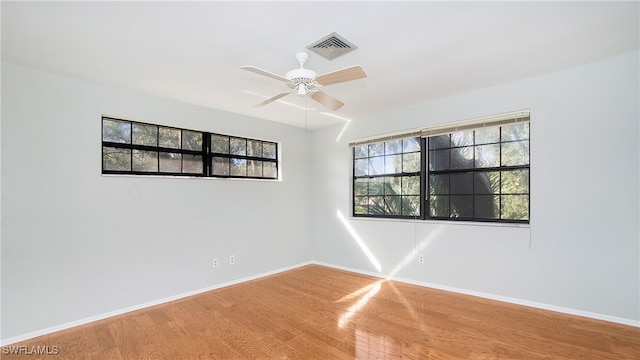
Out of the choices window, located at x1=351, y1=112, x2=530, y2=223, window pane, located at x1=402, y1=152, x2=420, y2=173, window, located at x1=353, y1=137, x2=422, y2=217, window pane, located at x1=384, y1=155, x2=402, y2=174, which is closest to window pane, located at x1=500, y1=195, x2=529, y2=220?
window, located at x1=351, y1=112, x2=530, y2=223

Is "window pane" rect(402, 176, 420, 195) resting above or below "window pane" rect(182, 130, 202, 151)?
below

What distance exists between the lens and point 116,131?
134 inches

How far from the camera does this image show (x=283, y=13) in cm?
203

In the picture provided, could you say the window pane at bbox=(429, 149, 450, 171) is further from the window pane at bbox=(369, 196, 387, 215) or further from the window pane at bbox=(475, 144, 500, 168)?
the window pane at bbox=(369, 196, 387, 215)

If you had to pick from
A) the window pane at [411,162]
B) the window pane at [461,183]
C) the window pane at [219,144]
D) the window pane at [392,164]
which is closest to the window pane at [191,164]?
the window pane at [219,144]

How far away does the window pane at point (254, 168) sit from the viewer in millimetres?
4725

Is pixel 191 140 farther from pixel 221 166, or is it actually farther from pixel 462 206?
pixel 462 206

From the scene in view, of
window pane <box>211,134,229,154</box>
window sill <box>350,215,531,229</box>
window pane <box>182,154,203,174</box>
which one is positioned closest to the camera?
window sill <box>350,215,531,229</box>

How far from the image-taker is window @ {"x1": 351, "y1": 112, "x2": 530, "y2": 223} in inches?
138

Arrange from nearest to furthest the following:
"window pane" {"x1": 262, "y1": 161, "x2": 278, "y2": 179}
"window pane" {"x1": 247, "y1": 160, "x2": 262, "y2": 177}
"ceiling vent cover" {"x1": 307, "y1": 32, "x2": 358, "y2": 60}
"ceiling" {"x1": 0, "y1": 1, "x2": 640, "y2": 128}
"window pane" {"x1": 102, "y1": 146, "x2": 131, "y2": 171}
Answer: "ceiling" {"x1": 0, "y1": 1, "x2": 640, "y2": 128}, "ceiling vent cover" {"x1": 307, "y1": 32, "x2": 358, "y2": 60}, "window pane" {"x1": 102, "y1": 146, "x2": 131, "y2": 171}, "window pane" {"x1": 247, "y1": 160, "x2": 262, "y2": 177}, "window pane" {"x1": 262, "y1": 161, "x2": 278, "y2": 179}

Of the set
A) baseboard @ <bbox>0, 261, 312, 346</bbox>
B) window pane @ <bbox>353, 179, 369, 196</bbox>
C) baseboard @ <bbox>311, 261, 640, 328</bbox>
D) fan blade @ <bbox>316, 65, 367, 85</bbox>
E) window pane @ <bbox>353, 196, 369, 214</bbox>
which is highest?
fan blade @ <bbox>316, 65, 367, 85</bbox>

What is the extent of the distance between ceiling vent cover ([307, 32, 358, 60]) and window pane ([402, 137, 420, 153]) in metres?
2.22

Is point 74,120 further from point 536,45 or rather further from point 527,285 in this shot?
point 527,285

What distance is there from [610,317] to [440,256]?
1664mm
